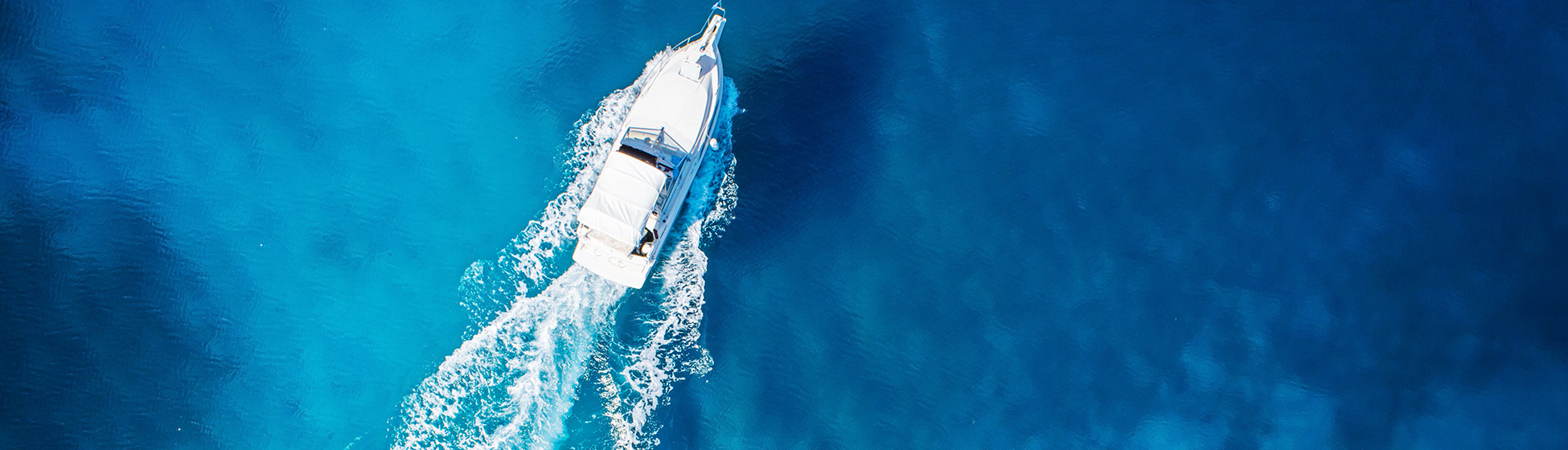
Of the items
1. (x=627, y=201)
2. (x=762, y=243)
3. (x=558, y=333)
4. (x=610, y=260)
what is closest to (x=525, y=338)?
(x=558, y=333)

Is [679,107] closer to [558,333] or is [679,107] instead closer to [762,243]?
[762,243]

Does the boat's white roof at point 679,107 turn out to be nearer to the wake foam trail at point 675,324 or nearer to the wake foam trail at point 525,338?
the wake foam trail at point 525,338

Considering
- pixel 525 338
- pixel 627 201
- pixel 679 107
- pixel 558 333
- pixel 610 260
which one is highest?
pixel 679 107

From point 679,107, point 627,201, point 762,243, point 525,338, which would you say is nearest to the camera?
point 627,201

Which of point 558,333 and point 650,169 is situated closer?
point 650,169

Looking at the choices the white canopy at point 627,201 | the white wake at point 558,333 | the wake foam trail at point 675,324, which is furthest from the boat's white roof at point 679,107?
the wake foam trail at point 675,324

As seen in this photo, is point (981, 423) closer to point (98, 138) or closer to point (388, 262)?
point (388, 262)
